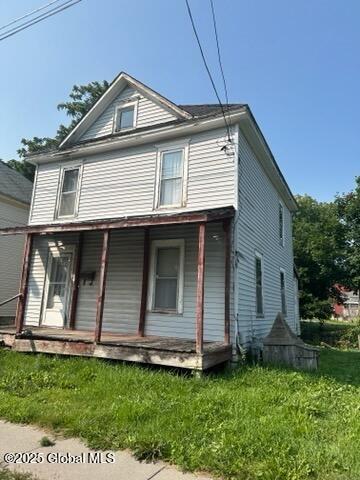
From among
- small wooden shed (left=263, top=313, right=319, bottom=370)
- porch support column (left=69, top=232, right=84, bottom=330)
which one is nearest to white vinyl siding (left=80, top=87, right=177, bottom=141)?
porch support column (left=69, top=232, right=84, bottom=330)

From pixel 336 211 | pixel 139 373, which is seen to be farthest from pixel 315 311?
pixel 139 373

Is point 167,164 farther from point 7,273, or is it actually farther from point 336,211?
point 336,211

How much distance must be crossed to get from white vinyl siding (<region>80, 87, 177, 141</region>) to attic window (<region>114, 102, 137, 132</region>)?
6.4 inches

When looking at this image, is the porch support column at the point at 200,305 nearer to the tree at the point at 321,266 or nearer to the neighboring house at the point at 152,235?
the neighboring house at the point at 152,235

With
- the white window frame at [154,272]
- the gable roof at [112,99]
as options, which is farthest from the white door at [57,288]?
the gable roof at [112,99]

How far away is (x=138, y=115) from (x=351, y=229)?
17.2 metres

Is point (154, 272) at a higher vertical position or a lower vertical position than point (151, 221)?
lower

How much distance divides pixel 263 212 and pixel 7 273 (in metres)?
11.0

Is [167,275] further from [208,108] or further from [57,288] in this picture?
[208,108]

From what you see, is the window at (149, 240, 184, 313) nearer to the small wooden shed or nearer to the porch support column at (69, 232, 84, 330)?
the small wooden shed

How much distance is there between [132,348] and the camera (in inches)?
298

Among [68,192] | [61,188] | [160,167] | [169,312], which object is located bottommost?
[169,312]

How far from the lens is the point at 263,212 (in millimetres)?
11719

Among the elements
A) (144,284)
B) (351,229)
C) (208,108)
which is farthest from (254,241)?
(351,229)
